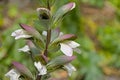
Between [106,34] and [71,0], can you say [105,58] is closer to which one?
[106,34]

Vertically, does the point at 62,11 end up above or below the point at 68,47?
above

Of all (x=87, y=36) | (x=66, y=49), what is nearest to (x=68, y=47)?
(x=66, y=49)

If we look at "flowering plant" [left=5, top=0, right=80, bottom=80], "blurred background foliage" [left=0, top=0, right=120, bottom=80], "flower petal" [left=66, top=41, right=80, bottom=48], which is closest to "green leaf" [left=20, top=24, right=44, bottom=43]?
"flowering plant" [left=5, top=0, right=80, bottom=80]

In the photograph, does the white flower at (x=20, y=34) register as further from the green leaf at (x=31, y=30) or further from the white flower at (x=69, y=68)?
the white flower at (x=69, y=68)

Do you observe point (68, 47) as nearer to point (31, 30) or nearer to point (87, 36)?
point (31, 30)

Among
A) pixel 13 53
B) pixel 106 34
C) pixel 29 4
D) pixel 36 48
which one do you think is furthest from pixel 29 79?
pixel 29 4

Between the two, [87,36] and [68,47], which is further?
[87,36]

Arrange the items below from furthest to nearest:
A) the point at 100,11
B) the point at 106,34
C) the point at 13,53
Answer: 1. the point at 100,11
2. the point at 106,34
3. the point at 13,53
